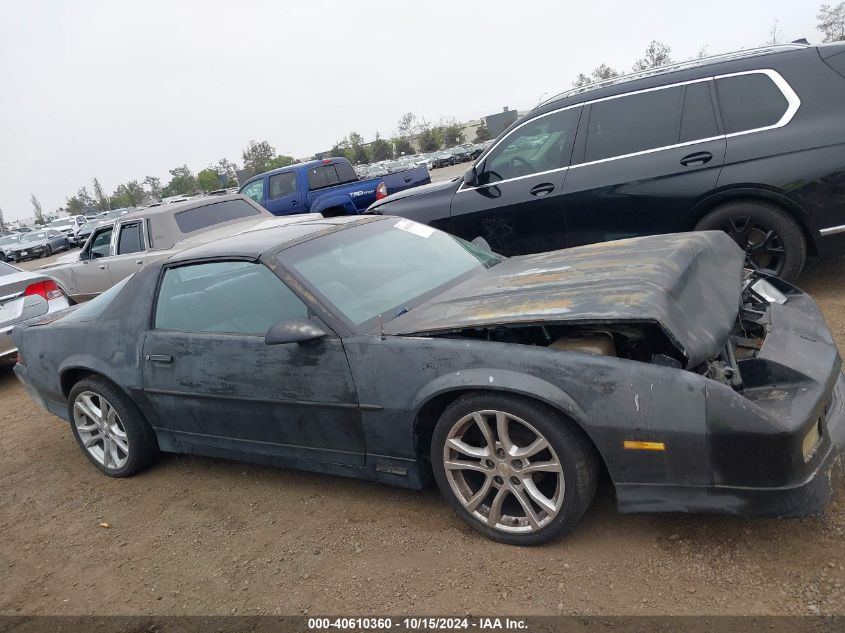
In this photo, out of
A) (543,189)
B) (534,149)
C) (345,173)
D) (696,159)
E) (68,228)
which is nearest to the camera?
(696,159)

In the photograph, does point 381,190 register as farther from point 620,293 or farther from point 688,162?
point 620,293

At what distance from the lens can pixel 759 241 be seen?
4.93 metres

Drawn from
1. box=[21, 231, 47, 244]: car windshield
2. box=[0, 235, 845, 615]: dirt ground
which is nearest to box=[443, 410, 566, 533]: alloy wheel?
box=[0, 235, 845, 615]: dirt ground

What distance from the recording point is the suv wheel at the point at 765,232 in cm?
480

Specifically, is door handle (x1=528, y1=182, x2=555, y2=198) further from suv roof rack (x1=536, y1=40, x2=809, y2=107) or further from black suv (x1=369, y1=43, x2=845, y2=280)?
suv roof rack (x1=536, y1=40, x2=809, y2=107)

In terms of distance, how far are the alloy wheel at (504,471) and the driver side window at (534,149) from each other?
11.6 ft

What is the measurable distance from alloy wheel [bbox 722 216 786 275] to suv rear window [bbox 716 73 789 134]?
72 cm

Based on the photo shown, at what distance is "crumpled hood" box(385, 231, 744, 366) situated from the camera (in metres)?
2.49

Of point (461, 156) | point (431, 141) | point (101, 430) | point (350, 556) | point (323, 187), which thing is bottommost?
point (461, 156)

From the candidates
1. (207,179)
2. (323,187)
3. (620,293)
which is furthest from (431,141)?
(620,293)

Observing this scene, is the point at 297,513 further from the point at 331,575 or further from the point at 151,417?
the point at 151,417

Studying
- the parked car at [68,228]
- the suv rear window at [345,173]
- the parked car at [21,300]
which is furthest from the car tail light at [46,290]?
the parked car at [68,228]

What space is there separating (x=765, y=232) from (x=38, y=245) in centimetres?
3130

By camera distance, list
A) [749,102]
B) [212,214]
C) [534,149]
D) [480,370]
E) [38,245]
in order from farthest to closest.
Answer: [38,245], [212,214], [534,149], [749,102], [480,370]
